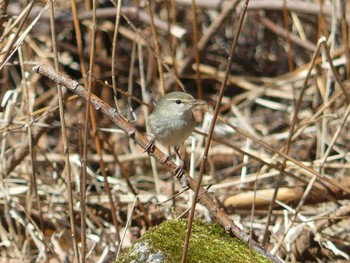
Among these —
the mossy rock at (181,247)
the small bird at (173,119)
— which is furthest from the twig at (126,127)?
the small bird at (173,119)

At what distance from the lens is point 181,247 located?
95.9 inches

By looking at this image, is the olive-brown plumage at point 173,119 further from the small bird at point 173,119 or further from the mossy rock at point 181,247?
the mossy rock at point 181,247

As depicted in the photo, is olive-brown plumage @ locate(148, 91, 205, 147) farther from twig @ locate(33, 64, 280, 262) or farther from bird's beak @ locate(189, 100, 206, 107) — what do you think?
twig @ locate(33, 64, 280, 262)

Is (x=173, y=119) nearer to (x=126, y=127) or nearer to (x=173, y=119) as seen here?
(x=173, y=119)

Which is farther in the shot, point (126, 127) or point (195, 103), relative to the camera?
point (195, 103)

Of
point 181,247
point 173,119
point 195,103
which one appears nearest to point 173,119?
point 173,119

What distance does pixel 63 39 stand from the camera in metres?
5.51

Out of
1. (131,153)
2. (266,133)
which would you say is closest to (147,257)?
(131,153)

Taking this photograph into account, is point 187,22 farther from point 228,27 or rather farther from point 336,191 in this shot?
point 336,191

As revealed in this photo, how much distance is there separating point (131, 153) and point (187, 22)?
4.38 ft

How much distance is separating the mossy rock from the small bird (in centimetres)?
89

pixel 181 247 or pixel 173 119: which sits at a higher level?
pixel 173 119

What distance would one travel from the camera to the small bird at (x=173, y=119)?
3479 millimetres

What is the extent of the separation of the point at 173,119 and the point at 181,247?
1.22 metres
